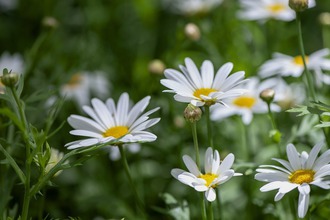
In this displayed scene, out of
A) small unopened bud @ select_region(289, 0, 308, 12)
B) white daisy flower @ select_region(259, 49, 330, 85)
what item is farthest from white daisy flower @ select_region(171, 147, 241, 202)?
white daisy flower @ select_region(259, 49, 330, 85)

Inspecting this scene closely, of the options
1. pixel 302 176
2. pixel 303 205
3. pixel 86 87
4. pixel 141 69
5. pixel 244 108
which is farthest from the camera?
pixel 141 69

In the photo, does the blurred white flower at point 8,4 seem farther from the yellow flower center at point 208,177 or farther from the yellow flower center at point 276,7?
the yellow flower center at point 208,177

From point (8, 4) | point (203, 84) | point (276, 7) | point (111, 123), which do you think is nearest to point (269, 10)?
point (276, 7)

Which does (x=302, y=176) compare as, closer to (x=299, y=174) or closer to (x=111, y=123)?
(x=299, y=174)

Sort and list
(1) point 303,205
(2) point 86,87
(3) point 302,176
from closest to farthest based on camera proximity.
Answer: (1) point 303,205
(3) point 302,176
(2) point 86,87

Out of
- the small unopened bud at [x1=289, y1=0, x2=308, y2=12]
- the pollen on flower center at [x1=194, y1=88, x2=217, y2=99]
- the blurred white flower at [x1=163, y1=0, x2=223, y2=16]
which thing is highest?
the blurred white flower at [x1=163, y1=0, x2=223, y2=16]

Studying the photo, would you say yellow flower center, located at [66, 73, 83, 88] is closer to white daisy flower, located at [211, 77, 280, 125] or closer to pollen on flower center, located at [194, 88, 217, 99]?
white daisy flower, located at [211, 77, 280, 125]

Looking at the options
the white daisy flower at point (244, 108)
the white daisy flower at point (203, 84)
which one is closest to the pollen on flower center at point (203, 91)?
the white daisy flower at point (203, 84)
